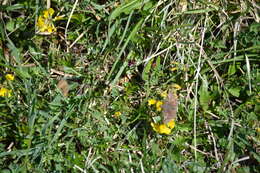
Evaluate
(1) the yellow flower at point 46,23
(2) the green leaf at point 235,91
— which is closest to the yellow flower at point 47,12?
(1) the yellow flower at point 46,23

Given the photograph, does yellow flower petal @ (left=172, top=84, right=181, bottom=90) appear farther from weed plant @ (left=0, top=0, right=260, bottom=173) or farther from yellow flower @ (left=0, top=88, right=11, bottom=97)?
yellow flower @ (left=0, top=88, right=11, bottom=97)

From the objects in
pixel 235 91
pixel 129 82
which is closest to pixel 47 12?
pixel 129 82

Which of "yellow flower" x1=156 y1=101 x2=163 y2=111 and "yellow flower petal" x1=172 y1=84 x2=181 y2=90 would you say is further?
"yellow flower petal" x1=172 y1=84 x2=181 y2=90

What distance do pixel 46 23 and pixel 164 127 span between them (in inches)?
45.0

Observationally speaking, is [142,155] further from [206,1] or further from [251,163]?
[206,1]

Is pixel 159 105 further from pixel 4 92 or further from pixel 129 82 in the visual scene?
pixel 4 92

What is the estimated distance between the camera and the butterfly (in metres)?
2.85

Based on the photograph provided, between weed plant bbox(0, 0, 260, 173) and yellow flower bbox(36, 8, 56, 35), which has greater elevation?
→ yellow flower bbox(36, 8, 56, 35)

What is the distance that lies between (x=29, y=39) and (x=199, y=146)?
1.49 m

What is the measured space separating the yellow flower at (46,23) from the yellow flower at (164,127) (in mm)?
1026

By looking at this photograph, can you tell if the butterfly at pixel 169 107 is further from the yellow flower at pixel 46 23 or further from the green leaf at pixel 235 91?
the yellow flower at pixel 46 23

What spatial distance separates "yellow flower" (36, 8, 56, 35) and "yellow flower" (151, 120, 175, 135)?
3.37 feet

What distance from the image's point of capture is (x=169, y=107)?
114 inches

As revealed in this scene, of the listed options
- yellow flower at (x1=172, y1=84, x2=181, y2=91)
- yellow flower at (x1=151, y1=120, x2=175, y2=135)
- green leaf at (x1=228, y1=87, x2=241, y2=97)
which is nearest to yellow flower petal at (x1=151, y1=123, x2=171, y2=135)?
yellow flower at (x1=151, y1=120, x2=175, y2=135)
